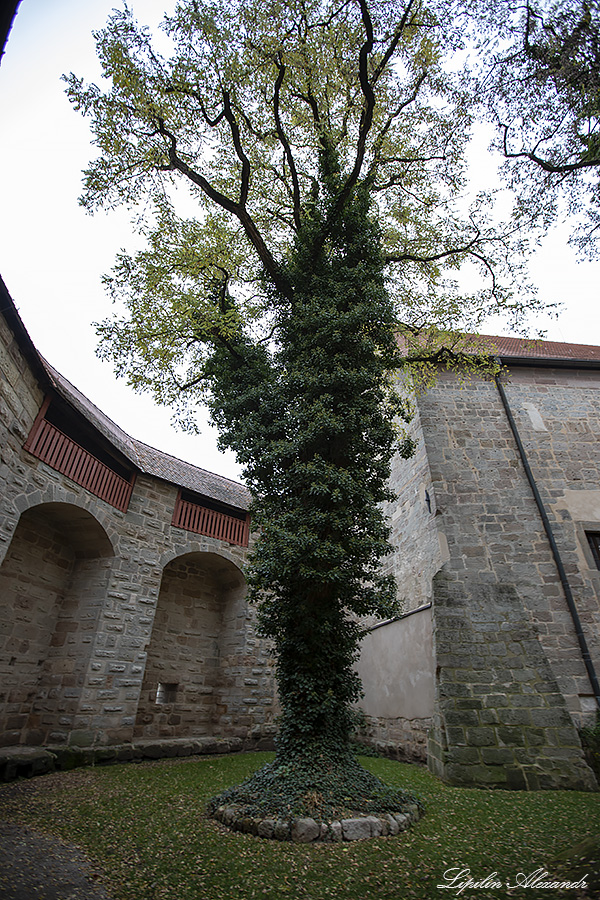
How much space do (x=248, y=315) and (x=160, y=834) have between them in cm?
799

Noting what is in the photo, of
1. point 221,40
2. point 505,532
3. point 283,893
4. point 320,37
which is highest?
point 320,37

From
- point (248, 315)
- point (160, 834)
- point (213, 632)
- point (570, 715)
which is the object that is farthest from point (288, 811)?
point (248, 315)

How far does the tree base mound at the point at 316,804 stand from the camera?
11.7 feet

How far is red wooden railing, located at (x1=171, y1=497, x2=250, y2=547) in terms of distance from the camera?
9.70 m

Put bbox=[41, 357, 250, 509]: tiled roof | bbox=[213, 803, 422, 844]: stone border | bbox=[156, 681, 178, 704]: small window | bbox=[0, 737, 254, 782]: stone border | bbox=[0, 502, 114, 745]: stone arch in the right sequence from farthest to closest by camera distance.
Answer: bbox=[156, 681, 178, 704]: small window < bbox=[41, 357, 250, 509]: tiled roof < bbox=[0, 502, 114, 745]: stone arch < bbox=[0, 737, 254, 782]: stone border < bbox=[213, 803, 422, 844]: stone border

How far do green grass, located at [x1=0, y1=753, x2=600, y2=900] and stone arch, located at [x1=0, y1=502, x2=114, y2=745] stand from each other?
2.33m

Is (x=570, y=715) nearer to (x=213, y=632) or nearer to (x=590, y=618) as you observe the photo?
(x=590, y=618)

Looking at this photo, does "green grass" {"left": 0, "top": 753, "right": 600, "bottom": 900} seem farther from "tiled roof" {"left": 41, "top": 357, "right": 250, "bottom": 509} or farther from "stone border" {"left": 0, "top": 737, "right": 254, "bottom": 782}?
"tiled roof" {"left": 41, "top": 357, "right": 250, "bottom": 509}

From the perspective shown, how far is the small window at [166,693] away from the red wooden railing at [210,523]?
3379 millimetres

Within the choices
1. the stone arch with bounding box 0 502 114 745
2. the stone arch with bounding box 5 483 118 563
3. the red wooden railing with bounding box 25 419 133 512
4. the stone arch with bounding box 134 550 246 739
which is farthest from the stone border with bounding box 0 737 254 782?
the red wooden railing with bounding box 25 419 133 512

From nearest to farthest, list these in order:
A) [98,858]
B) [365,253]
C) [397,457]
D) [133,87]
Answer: [98,858] < [133,87] < [365,253] < [397,457]

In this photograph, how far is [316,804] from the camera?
12.6ft

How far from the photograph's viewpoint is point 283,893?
2648 mm

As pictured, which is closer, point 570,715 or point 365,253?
point 570,715
